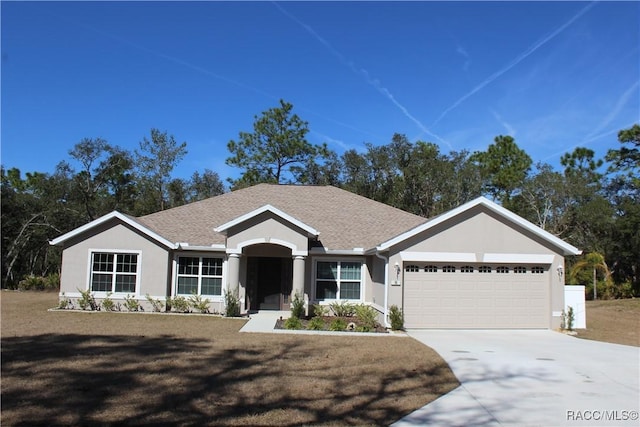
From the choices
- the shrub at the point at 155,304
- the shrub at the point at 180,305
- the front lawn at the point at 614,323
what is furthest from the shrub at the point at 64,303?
the front lawn at the point at 614,323

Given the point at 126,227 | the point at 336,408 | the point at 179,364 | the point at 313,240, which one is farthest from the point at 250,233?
the point at 336,408

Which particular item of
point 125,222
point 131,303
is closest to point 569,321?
point 131,303

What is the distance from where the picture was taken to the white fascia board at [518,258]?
16.5 metres

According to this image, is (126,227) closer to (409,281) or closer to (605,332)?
(409,281)

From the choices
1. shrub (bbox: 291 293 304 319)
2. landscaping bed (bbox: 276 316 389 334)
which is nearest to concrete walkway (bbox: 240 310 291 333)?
landscaping bed (bbox: 276 316 389 334)

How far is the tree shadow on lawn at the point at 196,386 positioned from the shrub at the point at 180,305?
7474 millimetres

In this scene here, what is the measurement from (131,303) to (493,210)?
1343cm

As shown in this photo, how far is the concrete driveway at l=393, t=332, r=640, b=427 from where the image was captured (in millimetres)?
6883

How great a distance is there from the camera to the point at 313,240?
65.7 feet

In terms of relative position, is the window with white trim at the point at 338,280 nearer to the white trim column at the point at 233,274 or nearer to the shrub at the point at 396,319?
the white trim column at the point at 233,274

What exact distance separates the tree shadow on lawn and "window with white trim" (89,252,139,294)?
786 cm

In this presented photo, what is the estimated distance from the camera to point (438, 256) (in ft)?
53.9

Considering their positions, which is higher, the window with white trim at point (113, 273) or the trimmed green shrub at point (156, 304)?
the window with white trim at point (113, 273)

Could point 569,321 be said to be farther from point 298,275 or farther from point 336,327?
point 298,275
